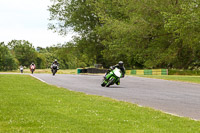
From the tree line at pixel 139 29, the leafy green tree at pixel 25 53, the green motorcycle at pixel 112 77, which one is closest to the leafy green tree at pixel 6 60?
the leafy green tree at pixel 25 53

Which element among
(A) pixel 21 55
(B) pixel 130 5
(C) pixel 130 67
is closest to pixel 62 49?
(C) pixel 130 67

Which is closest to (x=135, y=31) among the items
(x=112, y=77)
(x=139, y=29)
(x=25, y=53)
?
(x=139, y=29)

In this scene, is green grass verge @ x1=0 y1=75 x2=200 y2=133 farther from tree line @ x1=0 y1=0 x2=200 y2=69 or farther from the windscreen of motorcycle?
tree line @ x1=0 y1=0 x2=200 y2=69

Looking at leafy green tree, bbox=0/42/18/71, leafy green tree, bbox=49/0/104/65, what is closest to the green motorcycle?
leafy green tree, bbox=49/0/104/65

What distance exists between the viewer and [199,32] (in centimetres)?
3809

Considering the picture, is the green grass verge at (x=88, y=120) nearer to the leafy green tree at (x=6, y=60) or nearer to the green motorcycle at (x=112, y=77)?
the green motorcycle at (x=112, y=77)

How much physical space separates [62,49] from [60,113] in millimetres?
53060

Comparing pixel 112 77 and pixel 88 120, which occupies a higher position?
pixel 112 77

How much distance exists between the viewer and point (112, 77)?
72.5ft

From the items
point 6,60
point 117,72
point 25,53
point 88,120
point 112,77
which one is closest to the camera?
point 88,120

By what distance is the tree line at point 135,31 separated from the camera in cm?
3876

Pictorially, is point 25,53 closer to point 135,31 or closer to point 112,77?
point 135,31

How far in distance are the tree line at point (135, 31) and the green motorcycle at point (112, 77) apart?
14845 mm

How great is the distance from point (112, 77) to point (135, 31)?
2683 centimetres
